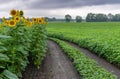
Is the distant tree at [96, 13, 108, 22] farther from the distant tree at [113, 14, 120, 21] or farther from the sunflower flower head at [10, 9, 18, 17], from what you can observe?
the sunflower flower head at [10, 9, 18, 17]

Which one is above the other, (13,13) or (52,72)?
(13,13)

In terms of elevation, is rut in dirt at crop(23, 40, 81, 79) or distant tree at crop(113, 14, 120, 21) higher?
rut in dirt at crop(23, 40, 81, 79)

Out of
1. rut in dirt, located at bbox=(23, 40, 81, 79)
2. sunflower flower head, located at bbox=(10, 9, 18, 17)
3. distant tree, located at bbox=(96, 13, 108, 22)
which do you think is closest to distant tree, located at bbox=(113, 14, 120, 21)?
distant tree, located at bbox=(96, 13, 108, 22)

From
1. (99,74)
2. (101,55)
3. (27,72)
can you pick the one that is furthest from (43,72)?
(101,55)

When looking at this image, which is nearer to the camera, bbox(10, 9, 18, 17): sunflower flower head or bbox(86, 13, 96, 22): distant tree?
bbox(10, 9, 18, 17): sunflower flower head

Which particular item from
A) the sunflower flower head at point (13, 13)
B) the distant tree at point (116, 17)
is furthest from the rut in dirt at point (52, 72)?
the distant tree at point (116, 17)

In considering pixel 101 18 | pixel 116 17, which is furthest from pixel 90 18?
pixel 116 17

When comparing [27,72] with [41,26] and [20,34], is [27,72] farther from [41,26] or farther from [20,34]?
[20,34]

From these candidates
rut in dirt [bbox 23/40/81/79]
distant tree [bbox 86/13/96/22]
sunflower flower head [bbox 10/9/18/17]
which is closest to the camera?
sunflower flower head [bbox 10/9/18/17]

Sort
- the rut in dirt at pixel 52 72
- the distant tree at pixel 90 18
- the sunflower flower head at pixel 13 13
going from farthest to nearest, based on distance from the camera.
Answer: the distant tree at pixel 90 18 < the rut in dirt at pixel 52 72 < the sunflower flower head at pixel 13 13

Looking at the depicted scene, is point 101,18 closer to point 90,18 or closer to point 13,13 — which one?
point 90,18

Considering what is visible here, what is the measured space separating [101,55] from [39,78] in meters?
5.79

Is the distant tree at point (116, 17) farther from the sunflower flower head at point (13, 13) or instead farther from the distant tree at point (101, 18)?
the sunflower flower head at point (13, 13)

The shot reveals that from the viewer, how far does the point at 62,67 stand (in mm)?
10289
